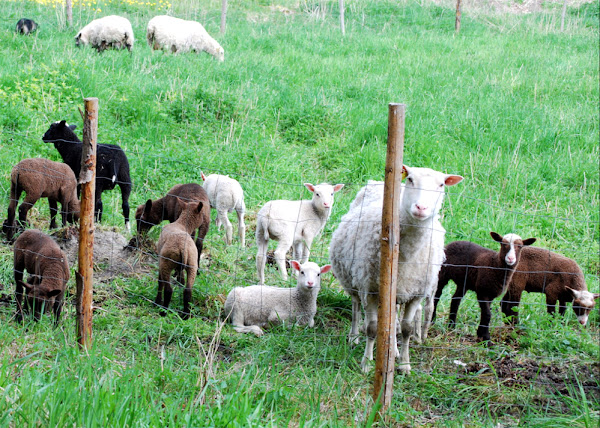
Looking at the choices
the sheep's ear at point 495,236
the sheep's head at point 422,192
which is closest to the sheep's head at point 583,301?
the sheep's ear at point 495,236

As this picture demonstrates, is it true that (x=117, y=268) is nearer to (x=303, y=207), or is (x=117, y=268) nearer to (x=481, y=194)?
(x=303, y=207)

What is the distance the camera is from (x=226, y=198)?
7.57 meters

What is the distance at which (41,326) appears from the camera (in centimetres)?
513

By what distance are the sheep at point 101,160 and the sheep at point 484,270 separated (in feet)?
12.9

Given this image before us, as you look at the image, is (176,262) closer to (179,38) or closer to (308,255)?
(308,255)

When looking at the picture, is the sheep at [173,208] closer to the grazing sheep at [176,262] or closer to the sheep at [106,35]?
the grazing sheep at [176,262]

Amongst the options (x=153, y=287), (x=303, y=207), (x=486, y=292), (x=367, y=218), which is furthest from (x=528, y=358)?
(x=153, y=287)

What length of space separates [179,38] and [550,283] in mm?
12299

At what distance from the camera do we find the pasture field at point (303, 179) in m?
4.15

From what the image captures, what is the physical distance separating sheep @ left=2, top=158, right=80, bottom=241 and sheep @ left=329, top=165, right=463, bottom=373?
3.35m

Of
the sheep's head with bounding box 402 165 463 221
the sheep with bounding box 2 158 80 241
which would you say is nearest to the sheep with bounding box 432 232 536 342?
the sheep's head with bounding box 402 165 463 221

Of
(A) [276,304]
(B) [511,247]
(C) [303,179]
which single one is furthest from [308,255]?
(C) [303,179]

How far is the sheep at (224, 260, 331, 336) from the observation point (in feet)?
19.2

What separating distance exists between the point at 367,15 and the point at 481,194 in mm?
15491
